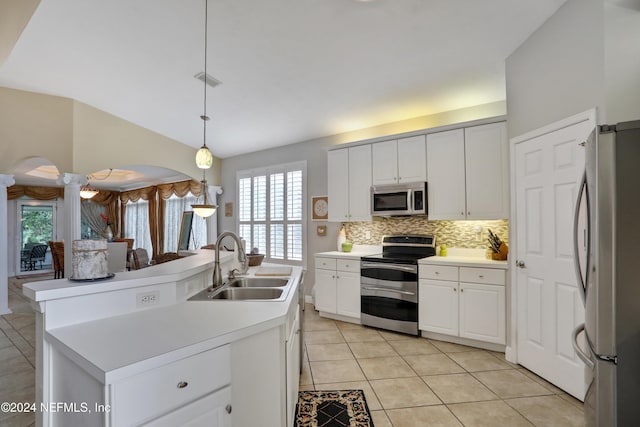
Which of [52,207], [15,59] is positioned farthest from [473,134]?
[52,207]

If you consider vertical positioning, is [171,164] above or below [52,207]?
above

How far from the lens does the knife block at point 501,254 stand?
3.14 m

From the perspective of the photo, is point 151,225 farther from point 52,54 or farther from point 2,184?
point 52,54

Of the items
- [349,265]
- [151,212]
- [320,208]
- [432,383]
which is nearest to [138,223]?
[151,212]

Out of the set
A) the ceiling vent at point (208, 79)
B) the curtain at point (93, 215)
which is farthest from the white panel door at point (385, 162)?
the curtain at point (93, 215)

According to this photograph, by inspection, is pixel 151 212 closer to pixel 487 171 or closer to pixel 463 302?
pixel 463 302

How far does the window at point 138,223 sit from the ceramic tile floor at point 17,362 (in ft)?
13.8

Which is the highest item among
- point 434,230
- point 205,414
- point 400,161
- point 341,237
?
point 400,161

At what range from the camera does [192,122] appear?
15.8ft

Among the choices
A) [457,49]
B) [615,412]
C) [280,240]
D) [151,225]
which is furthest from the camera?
[151,225]

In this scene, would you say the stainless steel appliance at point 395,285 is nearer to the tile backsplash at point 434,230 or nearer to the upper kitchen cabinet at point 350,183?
the tile backsplash at point 434,230

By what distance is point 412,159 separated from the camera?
12.1 feet

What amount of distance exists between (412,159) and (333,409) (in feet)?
9.17

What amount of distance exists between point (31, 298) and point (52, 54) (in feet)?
11.2
